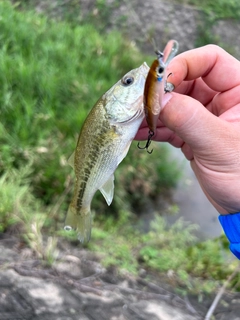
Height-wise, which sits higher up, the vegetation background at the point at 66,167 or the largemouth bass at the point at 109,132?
the largemouth bass at the point at 109,132

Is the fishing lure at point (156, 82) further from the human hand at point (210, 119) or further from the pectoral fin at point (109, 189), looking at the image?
the pectoral fin at point (109, 189)

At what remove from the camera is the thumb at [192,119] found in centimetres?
158

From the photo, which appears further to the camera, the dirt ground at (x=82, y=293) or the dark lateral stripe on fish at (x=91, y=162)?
the dirt ground at (x=82, y=293)

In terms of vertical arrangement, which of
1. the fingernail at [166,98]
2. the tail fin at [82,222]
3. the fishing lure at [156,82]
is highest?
the fishing lure at [156,82]

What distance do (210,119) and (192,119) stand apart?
8 cm

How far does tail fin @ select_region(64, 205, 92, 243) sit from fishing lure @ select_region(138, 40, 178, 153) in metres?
0.82

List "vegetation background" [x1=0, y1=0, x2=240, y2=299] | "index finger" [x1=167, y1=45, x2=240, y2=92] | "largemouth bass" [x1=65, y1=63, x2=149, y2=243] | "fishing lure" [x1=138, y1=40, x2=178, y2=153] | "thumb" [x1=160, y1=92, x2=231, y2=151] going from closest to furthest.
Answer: "fishing lure" [x1=138, y1=40, x2=178, y2=153], "thumb" [x1=160, y1=92, x2=231, y2=151], "largemouth bass" [x1=65, y1=63, x2=149, y2=243], "index finger" [x1=167, y1=45, x2=240, y2=92], "vegetation background" [x1=0, y1=0, x2=240, y2=299]

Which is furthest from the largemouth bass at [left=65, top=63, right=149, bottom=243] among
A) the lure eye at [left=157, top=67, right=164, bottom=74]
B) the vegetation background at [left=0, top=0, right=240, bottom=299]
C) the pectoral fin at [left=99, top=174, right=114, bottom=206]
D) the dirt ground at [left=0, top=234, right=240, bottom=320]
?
the vegetation background at [left=0, top=0, right=240, bottom=299]

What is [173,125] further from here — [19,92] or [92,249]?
[19,92]

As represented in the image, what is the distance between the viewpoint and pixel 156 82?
1.40m

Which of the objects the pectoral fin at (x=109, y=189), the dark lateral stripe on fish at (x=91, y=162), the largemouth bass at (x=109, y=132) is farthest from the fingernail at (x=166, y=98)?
the pectoral fin at (x=109, y=189)

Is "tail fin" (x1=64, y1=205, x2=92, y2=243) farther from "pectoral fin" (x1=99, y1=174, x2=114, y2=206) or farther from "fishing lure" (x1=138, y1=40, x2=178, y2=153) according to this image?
"fishing lure" (x1=138, y1=40, x2=178, y2=153)

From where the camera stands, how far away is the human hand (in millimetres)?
1599

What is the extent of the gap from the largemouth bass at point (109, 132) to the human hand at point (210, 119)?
16 cm
